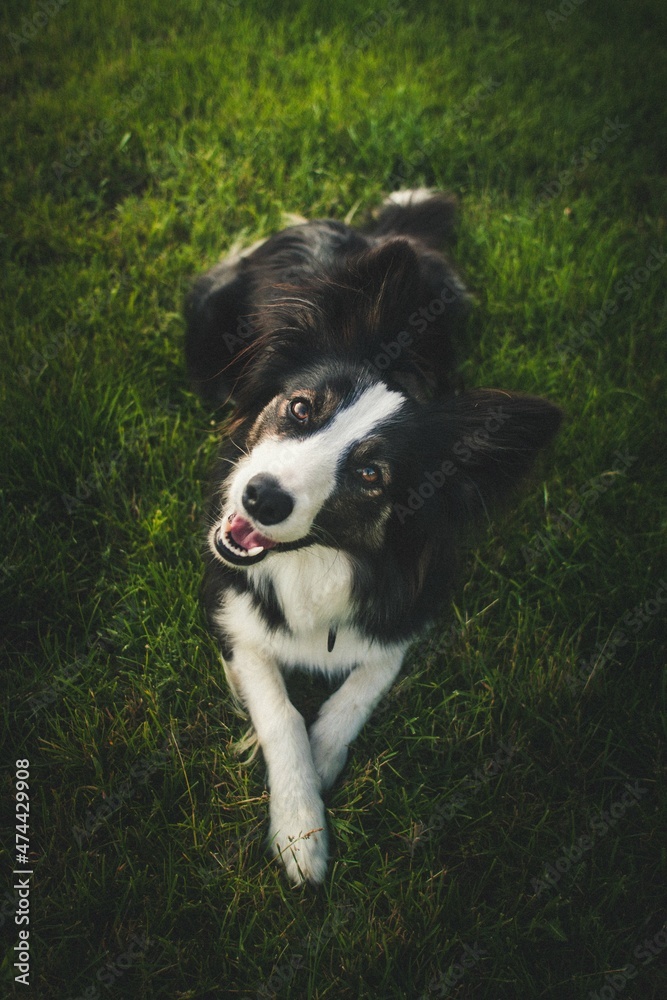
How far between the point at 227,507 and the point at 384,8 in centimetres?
481

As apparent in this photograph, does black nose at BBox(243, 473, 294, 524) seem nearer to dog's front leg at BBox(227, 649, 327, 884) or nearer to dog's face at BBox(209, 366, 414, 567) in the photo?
dog's face at BBox(209, 366, 414, 567)

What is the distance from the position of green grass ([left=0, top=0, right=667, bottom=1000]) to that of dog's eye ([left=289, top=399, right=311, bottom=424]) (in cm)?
94

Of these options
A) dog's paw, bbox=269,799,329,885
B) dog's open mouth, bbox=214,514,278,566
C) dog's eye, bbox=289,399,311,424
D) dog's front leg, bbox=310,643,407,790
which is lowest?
dog's paw, bbox=269,799,329,885

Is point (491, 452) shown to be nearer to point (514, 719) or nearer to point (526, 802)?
point (514, 719)

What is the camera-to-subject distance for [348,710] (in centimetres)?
240

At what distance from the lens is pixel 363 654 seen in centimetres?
243

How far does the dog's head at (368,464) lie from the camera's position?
76.8 inches

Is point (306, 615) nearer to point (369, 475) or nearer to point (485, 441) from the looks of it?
point (369, 475)

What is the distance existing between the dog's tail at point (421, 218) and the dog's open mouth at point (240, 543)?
1.97 meters

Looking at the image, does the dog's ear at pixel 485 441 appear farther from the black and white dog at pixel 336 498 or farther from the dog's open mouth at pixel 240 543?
the dog's open mouth at pixel 240 543

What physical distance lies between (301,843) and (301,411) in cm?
139

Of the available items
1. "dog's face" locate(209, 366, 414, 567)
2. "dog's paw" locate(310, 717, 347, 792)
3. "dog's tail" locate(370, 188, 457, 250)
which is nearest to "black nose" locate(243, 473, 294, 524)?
"dog's face" locate(209, 366, 414, 567)

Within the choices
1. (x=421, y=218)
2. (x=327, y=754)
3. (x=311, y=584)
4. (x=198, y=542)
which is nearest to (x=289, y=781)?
(x=327, y=754)

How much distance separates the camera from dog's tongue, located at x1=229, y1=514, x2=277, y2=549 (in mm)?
2152
